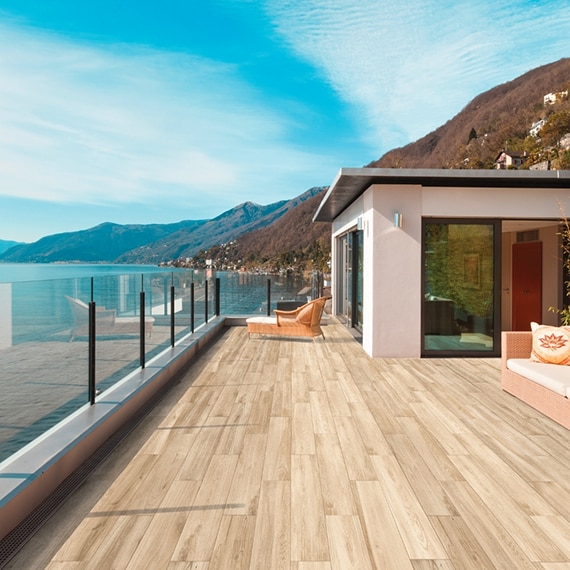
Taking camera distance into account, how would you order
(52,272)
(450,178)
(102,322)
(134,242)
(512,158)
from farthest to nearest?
(134,242), (512,158), (52,272), (450,178), (102,322)

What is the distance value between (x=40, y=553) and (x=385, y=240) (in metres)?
5.63

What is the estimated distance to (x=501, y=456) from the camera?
3111 mm

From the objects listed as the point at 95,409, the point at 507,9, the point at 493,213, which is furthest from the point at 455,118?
the point at 95,409

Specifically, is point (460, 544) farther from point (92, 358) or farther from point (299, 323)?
point (299, 323)

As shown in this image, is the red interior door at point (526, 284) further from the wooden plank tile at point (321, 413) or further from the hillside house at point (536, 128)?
the hillside house at point (536, 128)

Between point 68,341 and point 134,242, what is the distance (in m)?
103

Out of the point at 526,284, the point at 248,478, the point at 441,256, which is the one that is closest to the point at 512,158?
the point at 526,284

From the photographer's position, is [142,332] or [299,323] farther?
[299,323]

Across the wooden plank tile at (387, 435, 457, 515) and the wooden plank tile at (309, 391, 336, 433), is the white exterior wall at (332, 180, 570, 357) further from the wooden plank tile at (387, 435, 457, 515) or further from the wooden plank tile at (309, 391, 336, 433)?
the wooden plank tile at (387, 435, 457, 515)

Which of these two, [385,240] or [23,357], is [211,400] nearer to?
[23,357]

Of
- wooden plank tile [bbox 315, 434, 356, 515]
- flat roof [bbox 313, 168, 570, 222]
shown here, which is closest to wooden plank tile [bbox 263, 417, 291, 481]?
wooden plank tile [bbox 315, 434, 356, 515]

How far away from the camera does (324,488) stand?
2.62 m

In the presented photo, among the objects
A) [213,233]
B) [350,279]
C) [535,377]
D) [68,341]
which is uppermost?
[213,233]

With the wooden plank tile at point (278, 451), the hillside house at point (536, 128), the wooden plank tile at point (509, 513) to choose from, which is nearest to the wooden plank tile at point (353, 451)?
the wooden plank tile at point (278, 451)
